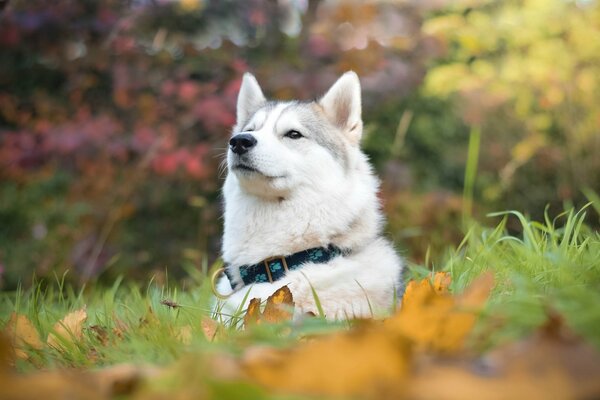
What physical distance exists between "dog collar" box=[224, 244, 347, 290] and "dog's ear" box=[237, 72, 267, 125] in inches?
40.0

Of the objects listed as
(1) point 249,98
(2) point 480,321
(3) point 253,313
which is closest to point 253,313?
(3) point 253,313

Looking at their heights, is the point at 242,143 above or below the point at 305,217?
above

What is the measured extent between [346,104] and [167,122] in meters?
3.27

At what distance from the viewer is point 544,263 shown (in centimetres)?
222

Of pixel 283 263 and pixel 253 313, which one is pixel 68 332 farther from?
pixel 283 263

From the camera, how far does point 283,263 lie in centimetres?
259

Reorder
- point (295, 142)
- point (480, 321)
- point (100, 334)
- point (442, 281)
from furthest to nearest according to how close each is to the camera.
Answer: point (295, 142) < point (442, 281) < point (100, 334) < point (480, 321)

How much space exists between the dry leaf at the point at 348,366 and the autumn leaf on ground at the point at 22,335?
131cm

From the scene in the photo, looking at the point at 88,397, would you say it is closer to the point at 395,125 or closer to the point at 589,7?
the point at 395,125

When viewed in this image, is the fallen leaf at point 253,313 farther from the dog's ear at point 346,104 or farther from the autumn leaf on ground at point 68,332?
the dog's ear at point 346,104

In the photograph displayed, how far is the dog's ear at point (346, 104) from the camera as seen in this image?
3.09 meters

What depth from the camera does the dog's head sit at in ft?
9.07

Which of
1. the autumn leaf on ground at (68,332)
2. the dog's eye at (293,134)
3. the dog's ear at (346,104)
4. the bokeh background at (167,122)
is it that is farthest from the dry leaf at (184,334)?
the bokeh background at (167,122)

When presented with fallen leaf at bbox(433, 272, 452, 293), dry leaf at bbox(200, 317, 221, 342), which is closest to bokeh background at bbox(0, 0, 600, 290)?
fallen leaf at bbox(433, 272, 452, 293)
